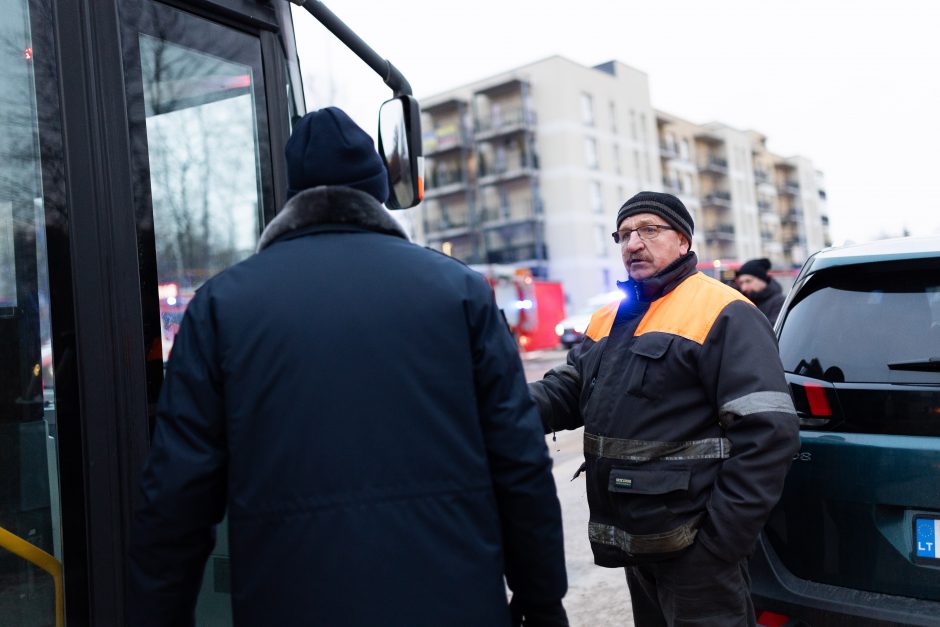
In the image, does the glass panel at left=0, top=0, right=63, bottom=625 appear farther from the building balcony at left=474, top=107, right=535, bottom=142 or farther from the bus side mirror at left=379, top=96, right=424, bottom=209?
the building balcony at left=474, top=107, right=535, bottom=142

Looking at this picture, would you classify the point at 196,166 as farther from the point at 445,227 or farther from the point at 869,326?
the point at 445,227

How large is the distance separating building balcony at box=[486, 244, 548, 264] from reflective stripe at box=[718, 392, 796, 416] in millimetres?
44353

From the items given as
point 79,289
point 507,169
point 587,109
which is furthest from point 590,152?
point 79,289

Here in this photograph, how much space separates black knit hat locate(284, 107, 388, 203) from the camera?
1826 millimetres

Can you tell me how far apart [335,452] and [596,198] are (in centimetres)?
4744

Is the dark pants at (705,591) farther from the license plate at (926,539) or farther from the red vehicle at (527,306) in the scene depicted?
the red vehicle at (527,306)

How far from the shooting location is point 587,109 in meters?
48.5

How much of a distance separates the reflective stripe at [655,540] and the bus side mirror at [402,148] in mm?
1437

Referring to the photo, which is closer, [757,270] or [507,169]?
[757,270]

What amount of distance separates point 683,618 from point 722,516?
35cm

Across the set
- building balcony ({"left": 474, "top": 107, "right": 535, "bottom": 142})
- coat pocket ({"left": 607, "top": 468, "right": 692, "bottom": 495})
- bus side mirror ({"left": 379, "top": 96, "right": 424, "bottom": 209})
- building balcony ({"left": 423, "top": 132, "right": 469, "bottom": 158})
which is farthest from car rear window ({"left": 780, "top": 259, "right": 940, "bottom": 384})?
building balcony ({"left": 423, "top": 132, "right": 469, "bottom": 158})

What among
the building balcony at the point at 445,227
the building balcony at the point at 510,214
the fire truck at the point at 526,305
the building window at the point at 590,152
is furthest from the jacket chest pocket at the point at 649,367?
the building balcony at the point at 445,227

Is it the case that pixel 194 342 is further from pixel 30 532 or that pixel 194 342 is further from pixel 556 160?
pixel 556 160

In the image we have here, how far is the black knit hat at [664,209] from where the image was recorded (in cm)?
277
